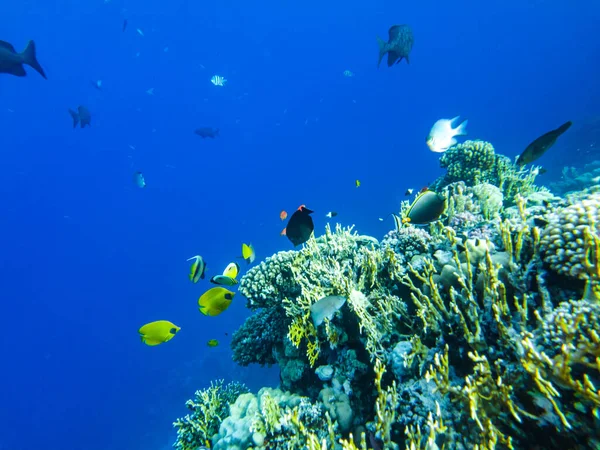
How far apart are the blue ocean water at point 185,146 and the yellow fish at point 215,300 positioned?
2336 centimetres

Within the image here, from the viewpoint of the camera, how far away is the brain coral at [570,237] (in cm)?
246

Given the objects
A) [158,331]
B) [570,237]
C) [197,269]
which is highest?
[197,269]

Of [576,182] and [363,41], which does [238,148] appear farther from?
[576,182]

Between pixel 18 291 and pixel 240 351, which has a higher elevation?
pixel 18 291

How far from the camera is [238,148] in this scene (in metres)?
106

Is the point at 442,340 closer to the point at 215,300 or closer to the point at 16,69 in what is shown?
the point at 215,300

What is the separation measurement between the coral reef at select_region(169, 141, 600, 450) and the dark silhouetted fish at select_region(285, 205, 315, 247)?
90 centimetres

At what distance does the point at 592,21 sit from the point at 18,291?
788 ft

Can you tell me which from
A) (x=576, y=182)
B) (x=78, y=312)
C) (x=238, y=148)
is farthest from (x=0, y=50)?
(x=238, y=148)

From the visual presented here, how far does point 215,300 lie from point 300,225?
171 cm

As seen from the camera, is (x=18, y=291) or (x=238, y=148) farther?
(x=238, y=148)

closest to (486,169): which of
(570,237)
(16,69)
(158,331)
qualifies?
(570,237)

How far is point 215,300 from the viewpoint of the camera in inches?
163

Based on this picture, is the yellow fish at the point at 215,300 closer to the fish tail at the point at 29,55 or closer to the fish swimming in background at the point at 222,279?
the fish swimming in background at the point at 222,279
